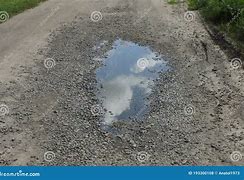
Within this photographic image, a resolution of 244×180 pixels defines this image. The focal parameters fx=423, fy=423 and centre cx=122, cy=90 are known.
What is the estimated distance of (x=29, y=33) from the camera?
67.3ft

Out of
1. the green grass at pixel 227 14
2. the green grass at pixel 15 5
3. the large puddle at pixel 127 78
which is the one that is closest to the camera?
the large puddle at pixel 127 78

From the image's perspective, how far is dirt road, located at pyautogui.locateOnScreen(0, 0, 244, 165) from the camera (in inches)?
471

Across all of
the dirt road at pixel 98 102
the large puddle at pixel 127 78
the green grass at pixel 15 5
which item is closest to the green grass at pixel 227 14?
the dirt road at pixel 98 102

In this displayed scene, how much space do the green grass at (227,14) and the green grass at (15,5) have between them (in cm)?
949

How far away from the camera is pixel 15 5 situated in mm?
23469

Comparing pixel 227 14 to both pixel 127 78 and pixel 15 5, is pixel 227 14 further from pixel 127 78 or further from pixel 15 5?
pixel 15 5

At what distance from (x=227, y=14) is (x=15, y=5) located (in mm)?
11507

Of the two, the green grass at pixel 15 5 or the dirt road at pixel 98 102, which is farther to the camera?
the green grass at pixel 15 5

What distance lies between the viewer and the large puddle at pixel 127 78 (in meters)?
14.2

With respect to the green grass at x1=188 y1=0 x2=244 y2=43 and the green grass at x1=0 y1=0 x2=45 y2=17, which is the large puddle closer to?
the green grass at x1=188 y1=0 x2=244 y2=43

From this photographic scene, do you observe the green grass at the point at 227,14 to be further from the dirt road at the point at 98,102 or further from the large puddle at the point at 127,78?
the large puddle at the point at 127,78

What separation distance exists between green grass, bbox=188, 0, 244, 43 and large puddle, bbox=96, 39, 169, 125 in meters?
3.51

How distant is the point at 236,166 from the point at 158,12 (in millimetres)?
13390

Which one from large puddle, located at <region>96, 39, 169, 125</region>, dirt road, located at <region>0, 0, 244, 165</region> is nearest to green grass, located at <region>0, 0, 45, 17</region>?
dirt road, located at <region>0, 0, 244, 165</region>
